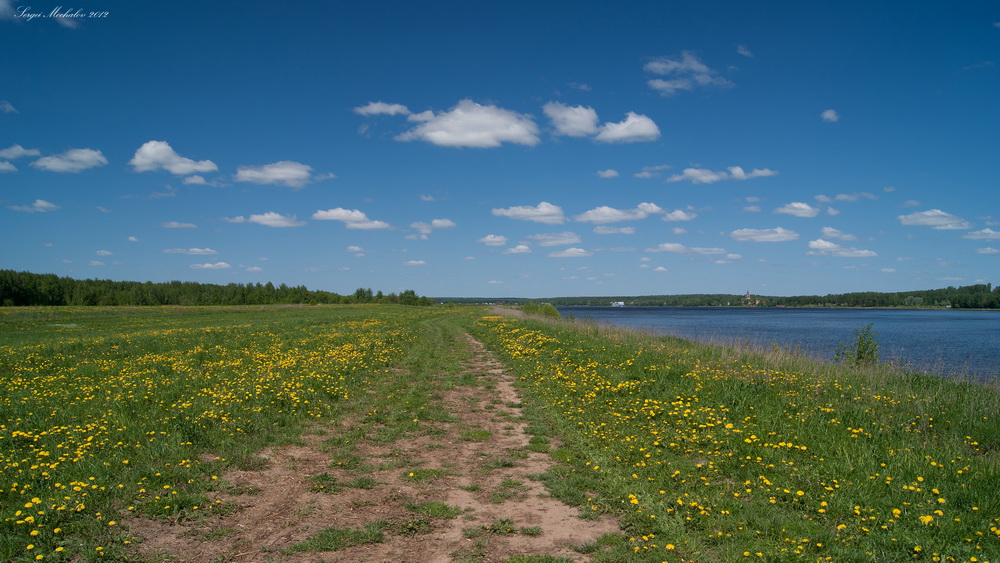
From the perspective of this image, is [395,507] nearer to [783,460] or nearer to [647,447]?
[647,447]

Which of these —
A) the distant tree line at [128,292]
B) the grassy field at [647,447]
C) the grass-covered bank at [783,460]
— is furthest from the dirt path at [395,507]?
the distant tree line at [128,292]

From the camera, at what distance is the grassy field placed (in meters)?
5.18

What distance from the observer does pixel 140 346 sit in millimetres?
22000

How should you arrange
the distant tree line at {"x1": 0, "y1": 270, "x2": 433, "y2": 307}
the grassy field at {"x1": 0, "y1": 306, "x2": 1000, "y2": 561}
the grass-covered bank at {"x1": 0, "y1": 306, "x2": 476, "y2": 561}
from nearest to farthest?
the grassy field at {"x1": 0, "y1": 306, "x2": 1000, "y2": 561}, the grass-covered bank at {"x1": 0, "y1": 306, "x2": 476, "y2": 561}, the distant tree line at {"x1": 0, "y1": 270, "x2": 433, "y2": 307}

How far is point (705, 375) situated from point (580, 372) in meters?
3.28

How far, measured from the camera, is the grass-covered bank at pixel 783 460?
16.6ft

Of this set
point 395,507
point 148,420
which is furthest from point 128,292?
point 395,507

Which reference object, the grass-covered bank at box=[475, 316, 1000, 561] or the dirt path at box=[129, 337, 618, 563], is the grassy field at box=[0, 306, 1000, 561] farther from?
the dirt path at box=[129, 337, 618, 563]

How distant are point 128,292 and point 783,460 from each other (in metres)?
123

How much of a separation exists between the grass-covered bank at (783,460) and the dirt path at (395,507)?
2.43 feet

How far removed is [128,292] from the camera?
103 m

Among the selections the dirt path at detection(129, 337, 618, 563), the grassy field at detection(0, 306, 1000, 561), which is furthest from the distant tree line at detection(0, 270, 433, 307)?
the dirt path at detection(129, 337, 618, 563)

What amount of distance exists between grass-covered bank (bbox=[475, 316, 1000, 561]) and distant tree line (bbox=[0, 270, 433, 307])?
10476 cm

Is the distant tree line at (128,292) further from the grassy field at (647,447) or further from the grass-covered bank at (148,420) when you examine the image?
the grassy field at (647,447)
